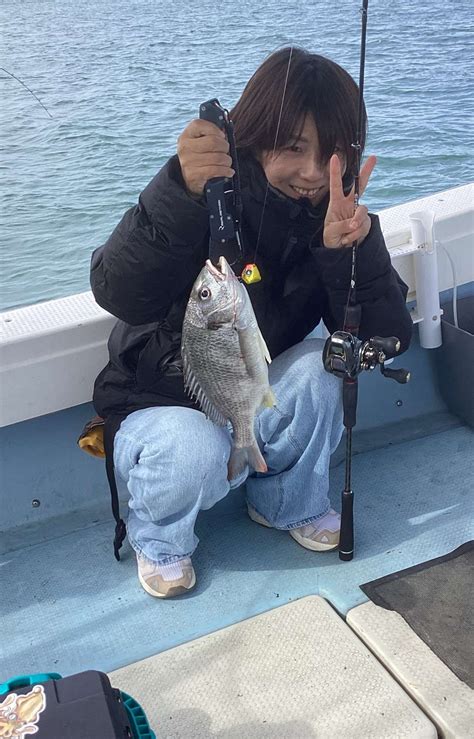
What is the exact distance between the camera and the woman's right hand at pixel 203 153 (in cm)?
158

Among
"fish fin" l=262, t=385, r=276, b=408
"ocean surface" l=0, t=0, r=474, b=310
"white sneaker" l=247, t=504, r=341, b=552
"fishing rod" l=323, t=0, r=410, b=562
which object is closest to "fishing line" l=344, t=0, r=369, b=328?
"fishing rod" l=323, t=0, r=410, b=562

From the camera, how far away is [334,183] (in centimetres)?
180

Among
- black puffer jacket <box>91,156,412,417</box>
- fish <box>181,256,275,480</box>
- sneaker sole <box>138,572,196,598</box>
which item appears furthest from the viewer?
sneaker sole <box>138,572,196,598</box>

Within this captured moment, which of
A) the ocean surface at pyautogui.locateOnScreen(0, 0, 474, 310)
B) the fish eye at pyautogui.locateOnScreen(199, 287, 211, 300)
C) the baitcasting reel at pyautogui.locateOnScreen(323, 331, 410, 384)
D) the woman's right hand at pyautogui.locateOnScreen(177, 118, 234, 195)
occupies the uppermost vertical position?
the woman's right hand at pyautogui.locateOnScreen(177, 118, 234, 195)

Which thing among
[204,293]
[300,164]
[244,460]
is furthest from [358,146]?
[244,460]

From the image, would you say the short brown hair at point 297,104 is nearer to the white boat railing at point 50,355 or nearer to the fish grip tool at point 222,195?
the fish grip tool at point 222,195

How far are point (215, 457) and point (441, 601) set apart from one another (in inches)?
28.9

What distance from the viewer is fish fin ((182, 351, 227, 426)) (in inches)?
74.8

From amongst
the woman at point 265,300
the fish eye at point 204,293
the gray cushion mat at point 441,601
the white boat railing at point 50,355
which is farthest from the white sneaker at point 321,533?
the fish eye at point 204,293

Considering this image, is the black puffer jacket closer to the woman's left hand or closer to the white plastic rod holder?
the woman's left hand

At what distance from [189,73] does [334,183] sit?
7.78 meters

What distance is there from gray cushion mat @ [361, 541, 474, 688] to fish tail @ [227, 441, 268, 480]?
48 cm

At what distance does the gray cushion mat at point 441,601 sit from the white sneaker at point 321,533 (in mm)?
211

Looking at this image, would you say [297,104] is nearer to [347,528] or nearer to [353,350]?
[353,350]
